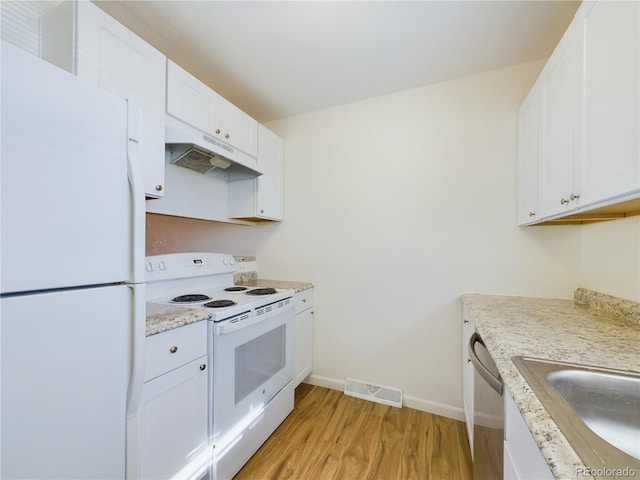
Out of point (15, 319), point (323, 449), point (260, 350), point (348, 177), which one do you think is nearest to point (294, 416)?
point (323, 449)

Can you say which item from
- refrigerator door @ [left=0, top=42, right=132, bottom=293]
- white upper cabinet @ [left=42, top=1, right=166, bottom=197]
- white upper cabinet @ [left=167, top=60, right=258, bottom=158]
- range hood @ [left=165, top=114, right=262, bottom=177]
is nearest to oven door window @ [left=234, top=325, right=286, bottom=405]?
refrigerator door @ [left=0, top=42, right=132, bottom=293]

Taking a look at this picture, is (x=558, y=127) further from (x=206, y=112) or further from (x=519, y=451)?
(x=206, y=112)

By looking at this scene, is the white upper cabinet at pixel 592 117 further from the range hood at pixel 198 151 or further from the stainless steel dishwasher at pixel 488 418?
the range hood at pixel 198 151

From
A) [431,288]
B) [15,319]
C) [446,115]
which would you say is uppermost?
[446,115]

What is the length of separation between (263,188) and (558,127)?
6.32ft

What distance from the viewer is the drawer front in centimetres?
209

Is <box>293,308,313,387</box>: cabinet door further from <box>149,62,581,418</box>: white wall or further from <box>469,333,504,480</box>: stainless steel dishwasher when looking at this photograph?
<box>469,333,504,480</box>: stainless steel dishwasher

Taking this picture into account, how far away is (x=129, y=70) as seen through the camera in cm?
123

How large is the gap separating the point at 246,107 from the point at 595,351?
2.72 meters

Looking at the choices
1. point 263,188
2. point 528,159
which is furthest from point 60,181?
point 528,159

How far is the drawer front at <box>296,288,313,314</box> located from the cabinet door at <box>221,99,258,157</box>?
123cm

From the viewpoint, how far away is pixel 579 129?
3.32ft

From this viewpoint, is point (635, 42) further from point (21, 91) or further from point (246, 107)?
point (246, 107)

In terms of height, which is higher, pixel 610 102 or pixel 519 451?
pixel 610 102
